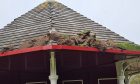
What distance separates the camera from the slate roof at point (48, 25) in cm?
1186

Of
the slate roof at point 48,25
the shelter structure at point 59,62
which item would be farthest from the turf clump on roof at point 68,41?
the shelter structure at point 59,62

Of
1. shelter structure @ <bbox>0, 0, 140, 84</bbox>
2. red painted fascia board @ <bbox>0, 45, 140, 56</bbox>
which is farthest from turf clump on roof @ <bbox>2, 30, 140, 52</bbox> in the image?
shelter structure @ <bbox>0, 0, 140, 84</bbox>

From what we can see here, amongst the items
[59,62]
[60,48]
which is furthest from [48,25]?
[60,48]

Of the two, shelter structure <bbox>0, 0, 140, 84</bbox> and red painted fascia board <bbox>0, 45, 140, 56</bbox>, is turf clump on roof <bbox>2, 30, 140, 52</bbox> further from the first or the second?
shelter structure <bbox>0, 0, 140, 84</bbox>

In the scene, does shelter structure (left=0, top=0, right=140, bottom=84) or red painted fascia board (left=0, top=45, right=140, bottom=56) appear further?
shelter structure (left=0, top=0, right=140, bottom=84)

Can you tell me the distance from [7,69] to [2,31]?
2211 mm

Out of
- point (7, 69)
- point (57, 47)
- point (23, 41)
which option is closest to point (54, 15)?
point (23, 41)

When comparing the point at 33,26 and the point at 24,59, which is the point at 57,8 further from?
the point at 24,59


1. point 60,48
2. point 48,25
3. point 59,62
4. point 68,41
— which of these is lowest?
point 59,62

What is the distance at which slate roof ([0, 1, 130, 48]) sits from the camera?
38.9 feet

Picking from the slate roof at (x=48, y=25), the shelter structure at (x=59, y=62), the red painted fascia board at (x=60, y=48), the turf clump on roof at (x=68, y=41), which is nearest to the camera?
the red painted fascia board at (x=60, y=48)

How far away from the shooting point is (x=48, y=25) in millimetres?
11672

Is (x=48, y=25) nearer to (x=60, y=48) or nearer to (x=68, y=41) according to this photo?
(x=68, y=41)

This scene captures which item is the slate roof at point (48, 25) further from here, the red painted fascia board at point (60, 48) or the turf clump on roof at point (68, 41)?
the red painted fascia board at point (60, 48)
